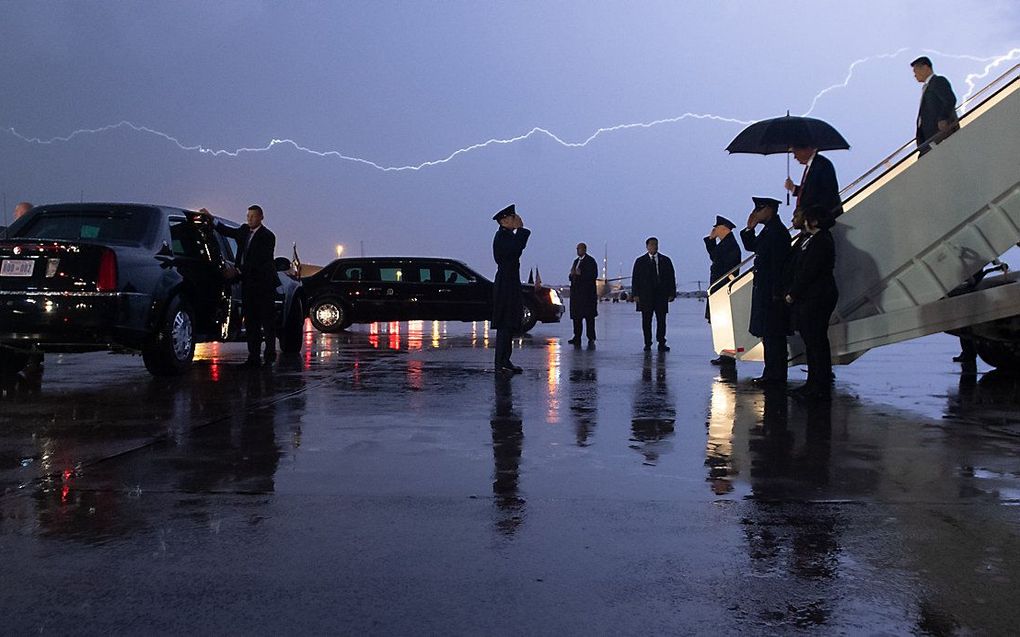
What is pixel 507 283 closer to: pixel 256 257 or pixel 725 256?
pixel 256 257

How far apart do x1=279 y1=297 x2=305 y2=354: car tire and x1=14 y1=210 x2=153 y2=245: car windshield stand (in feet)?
13.5

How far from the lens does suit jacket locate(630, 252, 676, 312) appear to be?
15438mm

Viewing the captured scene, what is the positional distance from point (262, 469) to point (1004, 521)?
361 centimetres

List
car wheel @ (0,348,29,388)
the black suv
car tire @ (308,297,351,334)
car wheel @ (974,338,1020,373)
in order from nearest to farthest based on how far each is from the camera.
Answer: the black suv, car wheel @ (0,348,29,388), car wheel @ (974,338,1020,373), car tire @ (308,297,351,334)

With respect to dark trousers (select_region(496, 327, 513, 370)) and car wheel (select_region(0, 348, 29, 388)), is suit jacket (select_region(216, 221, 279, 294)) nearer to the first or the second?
car wheel (select_region(0, 348, 29, 388))

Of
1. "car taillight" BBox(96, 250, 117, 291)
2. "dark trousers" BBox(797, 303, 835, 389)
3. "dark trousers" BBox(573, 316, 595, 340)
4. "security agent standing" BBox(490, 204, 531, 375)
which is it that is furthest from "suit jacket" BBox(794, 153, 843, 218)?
"dark trousers" BBox(573, 316, 595, 340)

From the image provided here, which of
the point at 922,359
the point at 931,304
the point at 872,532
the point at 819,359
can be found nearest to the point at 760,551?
the point at 872,532

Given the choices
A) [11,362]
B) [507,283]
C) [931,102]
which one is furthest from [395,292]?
[931,102]

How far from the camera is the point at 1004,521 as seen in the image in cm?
413

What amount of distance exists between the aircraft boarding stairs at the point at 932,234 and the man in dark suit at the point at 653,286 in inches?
231

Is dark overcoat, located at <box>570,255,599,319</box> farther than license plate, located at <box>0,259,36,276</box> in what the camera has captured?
Yes

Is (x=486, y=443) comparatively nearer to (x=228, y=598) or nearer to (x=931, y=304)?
(x=228, y=598)

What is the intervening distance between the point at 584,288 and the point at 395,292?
604 cm

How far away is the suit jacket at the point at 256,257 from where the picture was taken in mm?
11258
